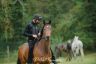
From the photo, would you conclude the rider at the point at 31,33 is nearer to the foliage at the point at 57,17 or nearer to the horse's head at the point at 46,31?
the horse's head at the point at 46,31

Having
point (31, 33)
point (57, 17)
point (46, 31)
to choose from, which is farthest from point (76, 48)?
point (46, 31)

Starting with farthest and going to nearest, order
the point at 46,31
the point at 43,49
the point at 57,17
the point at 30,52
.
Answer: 1. the point at 57,17
2. the point at 30,52
3. the point at 43,49
4. the point at 46,31

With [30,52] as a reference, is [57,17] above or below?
below

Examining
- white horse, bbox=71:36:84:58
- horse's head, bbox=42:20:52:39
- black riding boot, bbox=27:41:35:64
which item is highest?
horse's head, bbox=42:20:52:39

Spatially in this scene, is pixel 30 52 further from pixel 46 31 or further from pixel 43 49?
pixel 46 31

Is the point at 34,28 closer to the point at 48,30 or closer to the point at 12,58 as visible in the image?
the point at 48,30

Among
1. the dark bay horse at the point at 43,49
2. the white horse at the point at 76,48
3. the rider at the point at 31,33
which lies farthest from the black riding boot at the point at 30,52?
the white horse at the point at 76,48

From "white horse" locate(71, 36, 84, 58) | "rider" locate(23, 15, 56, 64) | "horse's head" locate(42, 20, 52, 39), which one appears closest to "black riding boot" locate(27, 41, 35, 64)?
"rider" locate(23, 15, 56, 64)

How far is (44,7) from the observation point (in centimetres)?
3209

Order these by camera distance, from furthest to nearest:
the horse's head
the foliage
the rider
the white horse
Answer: the foliage
the white horse
the rider
the horse's head

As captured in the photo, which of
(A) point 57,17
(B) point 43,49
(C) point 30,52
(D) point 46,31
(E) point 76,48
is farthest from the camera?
(A) point 57,17

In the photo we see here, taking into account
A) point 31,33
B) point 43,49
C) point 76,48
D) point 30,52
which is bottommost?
point 76,48

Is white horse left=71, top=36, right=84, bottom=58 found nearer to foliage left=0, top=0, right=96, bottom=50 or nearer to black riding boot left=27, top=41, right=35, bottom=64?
foliage left=0, top=0, right=96, bottom=50

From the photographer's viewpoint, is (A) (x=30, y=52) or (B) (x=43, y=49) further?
(A) (x=30, y=52)
